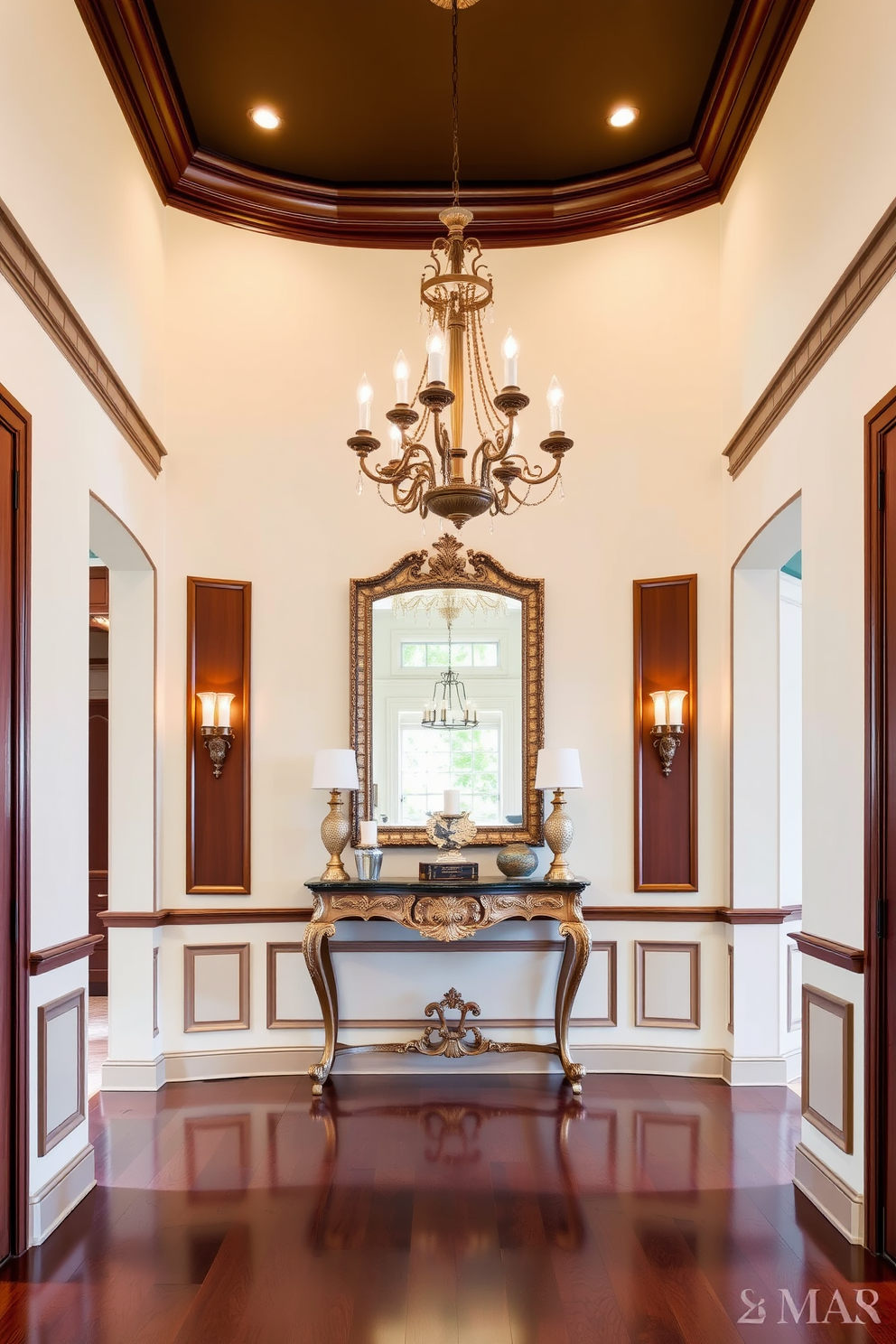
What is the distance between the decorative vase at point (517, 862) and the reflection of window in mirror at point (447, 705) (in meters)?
0.29

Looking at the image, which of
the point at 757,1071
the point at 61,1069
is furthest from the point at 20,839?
the point at 757,1071

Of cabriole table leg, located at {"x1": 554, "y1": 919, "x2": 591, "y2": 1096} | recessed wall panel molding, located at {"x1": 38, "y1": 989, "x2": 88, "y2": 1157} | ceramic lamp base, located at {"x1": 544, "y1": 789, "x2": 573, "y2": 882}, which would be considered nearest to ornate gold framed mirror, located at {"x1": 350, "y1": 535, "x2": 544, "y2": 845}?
ceramic lamp base, located at {"x1": 544, "y1": 789, "x2": 573, "y2": 882}

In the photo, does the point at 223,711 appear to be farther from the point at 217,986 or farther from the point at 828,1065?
the point at 828,1065

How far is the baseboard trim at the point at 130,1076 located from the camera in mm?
5086

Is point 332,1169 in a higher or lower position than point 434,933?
lower

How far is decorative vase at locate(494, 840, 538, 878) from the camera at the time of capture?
17.0 feet

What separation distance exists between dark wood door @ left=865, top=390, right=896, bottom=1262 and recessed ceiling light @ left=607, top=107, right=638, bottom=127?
105 inches

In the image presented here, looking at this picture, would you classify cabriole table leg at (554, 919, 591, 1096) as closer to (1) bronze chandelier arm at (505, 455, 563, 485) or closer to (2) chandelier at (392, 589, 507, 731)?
(2) chandelier at (392, 589, 507, 731)

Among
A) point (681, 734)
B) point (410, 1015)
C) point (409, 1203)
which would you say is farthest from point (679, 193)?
point (409, 1203)

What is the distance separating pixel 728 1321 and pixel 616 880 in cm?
277

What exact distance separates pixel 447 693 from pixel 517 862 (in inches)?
39.2

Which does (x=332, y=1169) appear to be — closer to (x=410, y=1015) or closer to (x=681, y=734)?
(x=410, y=1015)

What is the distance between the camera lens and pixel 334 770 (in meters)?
5.16

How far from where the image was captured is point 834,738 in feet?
12.1
